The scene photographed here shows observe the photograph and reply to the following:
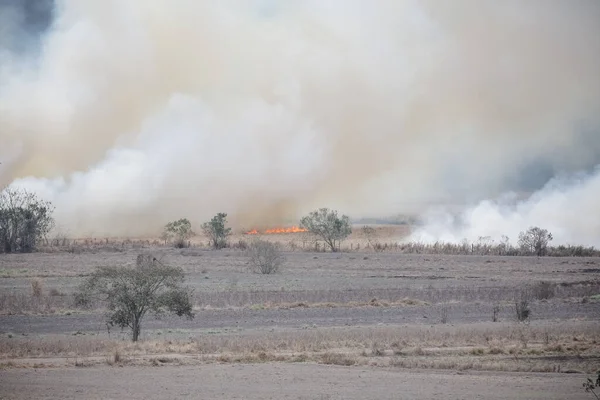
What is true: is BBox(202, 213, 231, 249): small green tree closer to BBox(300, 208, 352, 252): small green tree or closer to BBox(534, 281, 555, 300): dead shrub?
BBox(300, 208, 352, 252): small green tree

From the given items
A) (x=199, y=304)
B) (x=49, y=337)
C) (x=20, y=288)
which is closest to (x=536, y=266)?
(x=199, y=304)

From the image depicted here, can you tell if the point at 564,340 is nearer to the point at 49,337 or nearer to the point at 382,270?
the point at 49,337

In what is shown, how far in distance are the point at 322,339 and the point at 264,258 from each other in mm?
43974

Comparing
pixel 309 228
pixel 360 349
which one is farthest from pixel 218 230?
pixel 360 349

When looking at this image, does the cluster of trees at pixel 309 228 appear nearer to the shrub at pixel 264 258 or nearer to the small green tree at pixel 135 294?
the shrub at pixel 264 258

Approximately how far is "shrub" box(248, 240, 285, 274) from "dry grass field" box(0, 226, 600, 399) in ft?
9.94

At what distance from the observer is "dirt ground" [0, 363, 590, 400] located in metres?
22.7

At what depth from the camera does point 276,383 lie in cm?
2491

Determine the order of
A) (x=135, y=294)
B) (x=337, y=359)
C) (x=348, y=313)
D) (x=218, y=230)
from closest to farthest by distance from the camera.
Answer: (x=337, y=359) → (x=135, y=294) → (x=348, y=313) → (x=218, y=230)

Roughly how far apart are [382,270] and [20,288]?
39850 mm

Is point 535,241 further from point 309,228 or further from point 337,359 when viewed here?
point 337,359

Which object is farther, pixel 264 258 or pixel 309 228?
pixel 309 228

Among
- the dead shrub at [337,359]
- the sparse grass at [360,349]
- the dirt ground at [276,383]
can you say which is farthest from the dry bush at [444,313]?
the dirt ground at [276,383]

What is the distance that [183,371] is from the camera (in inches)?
1067
